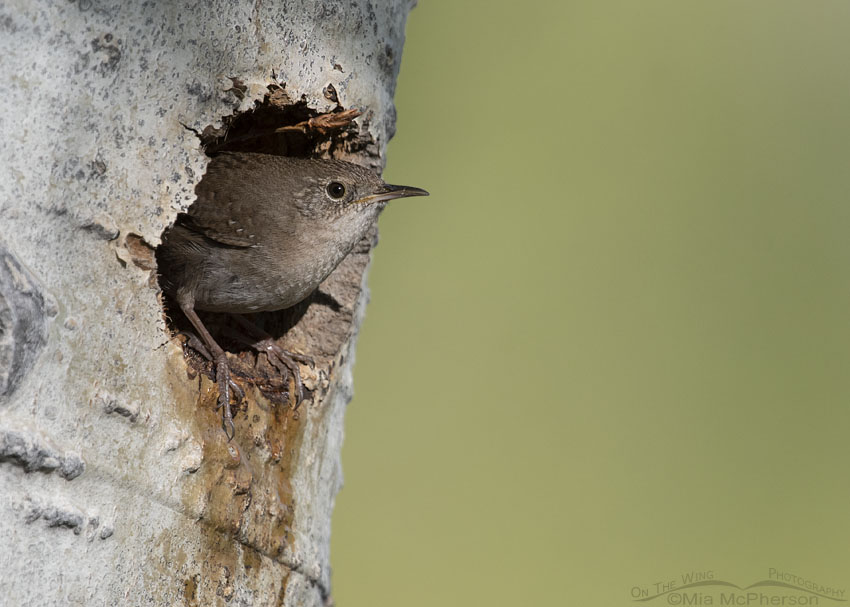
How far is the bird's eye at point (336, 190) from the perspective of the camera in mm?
2918

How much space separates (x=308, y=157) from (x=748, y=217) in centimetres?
395

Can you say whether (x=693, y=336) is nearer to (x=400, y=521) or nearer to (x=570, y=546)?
(x=570, y=546)

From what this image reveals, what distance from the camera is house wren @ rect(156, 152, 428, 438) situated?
2.76 meters

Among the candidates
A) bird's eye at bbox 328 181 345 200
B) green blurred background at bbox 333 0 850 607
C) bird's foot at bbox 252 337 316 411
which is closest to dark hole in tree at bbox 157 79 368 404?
bird's foot at bbox 252 337 316 411

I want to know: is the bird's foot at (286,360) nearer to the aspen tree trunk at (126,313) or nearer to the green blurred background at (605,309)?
the aspen tree trunk at (126,313)

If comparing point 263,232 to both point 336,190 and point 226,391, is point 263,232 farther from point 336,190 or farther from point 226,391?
point 226,391

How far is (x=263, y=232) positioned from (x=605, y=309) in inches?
138

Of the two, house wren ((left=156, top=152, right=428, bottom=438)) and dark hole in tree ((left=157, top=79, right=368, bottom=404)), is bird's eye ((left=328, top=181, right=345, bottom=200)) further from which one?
dark hole in tree ((left=157, top=79, right=368, bottom=404))

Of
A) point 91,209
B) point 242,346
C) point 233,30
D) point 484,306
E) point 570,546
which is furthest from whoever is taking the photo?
point 484,306

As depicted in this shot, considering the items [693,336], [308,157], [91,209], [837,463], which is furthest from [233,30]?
[837,463]

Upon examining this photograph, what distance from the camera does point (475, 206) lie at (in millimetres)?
6027

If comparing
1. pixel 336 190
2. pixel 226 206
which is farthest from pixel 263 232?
pixel 336 190

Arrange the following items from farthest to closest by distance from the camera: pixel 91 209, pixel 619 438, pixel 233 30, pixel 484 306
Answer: pixel 484 306
pixel 619 438
pixel 233 30
pixel 91 209

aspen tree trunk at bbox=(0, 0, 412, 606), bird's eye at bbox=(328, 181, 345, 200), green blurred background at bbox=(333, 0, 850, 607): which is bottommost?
aspen tree trunk at bbox=(0, 0, 412, 606)
